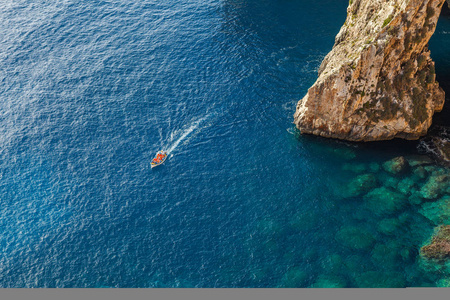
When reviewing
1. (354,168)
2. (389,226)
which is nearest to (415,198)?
(389,226)

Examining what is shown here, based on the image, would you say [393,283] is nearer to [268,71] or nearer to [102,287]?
[102,287]

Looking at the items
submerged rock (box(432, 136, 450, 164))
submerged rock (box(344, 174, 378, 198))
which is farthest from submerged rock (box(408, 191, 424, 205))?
submerged rock (box(432, 136, 450, 164))

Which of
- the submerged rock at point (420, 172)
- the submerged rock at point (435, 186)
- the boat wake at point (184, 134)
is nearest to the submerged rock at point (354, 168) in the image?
the submerged rock at point (420, 172)

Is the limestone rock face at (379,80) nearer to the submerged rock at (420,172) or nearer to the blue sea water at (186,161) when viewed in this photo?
the blue sea water at (186,161)

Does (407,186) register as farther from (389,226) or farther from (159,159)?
(159,159)

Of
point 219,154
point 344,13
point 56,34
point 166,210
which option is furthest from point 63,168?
point 344,13

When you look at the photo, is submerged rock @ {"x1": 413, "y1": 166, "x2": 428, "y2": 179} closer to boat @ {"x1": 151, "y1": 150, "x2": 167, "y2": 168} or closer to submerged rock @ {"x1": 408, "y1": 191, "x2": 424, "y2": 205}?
Answer: submerged rock @ {"x1": 408, "y1": 191, "x2": 424, "y2": 205}
